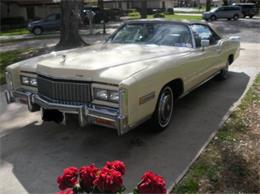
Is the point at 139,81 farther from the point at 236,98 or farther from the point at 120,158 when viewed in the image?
the point at 236,98

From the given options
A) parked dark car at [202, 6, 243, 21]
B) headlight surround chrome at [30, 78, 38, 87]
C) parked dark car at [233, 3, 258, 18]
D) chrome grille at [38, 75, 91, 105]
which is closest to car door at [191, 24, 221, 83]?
chrome grille at [38, 75, 91, 105]

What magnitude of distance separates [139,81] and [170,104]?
44.7 inches

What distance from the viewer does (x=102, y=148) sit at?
434 cm

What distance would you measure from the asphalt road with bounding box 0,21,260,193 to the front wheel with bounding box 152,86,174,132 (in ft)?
0.43

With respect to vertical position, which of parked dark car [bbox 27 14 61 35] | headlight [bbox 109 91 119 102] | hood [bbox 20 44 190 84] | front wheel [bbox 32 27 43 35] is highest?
hood [bbox 20 44 190 84]

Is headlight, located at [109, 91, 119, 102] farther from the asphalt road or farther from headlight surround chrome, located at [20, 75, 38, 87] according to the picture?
headlight surround chrome, located at [20, 75, 38, 87]

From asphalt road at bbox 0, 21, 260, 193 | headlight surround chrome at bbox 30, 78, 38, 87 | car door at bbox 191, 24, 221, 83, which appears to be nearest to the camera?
asphalt road at bbox 0, 21, 260, 193

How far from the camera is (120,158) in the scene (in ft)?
13.4

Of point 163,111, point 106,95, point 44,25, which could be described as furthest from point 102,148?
point 44,25

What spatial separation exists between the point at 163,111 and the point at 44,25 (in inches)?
826

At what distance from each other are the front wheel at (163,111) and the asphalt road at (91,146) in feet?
0.43

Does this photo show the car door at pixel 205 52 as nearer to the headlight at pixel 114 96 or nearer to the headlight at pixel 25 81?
the headlight at pixel 114 96

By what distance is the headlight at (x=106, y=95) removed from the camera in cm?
386

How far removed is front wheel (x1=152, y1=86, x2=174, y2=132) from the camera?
4551mm
